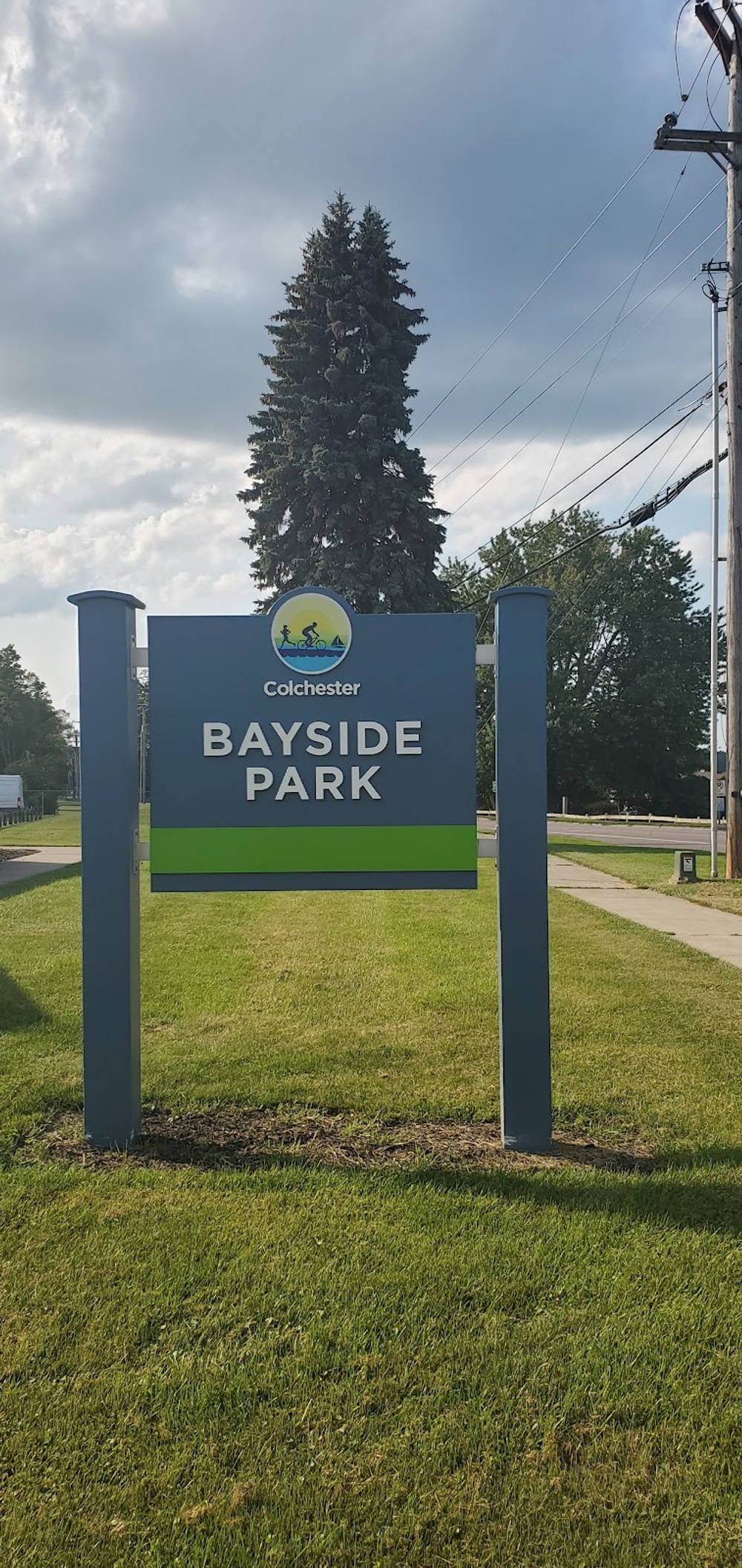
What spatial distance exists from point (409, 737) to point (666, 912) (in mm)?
8054

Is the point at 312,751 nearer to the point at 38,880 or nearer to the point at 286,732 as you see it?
the point at 286,732

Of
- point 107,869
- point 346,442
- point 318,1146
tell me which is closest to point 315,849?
point 107,869

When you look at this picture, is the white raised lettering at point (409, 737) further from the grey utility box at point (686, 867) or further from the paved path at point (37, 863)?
the grey utility box at point (686, 867)

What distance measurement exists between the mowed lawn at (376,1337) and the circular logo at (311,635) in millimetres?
2104

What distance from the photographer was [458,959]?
27.7 feet

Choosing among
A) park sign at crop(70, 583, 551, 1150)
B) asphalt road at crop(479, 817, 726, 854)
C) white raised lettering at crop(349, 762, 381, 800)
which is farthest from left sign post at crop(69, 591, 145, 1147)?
asphalt road at crop(479, 817, 726, 854)

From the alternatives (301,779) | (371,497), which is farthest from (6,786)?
(301,779)

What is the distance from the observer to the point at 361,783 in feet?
15.0

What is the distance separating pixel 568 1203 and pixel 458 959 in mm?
4698

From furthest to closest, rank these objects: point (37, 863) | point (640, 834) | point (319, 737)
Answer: point (640, 834) < point (37, 863) < point (319, 737)

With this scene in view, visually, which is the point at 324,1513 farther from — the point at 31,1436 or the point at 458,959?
the point at 458,959

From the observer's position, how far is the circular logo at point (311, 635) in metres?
4.54

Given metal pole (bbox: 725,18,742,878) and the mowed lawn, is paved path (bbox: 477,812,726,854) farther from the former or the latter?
the mowed lawn

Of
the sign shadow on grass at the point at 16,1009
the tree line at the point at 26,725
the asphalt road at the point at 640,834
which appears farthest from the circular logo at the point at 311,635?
the tree line at the point at 26,725
